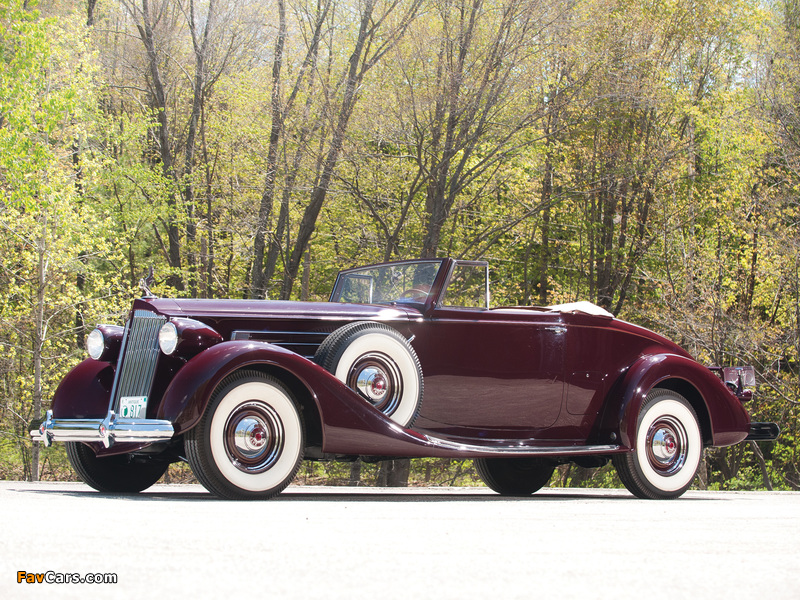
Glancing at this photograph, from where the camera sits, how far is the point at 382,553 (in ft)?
11.2

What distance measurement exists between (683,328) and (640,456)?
13747 millimetres

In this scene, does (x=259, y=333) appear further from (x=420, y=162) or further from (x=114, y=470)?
(x=420, y=162)

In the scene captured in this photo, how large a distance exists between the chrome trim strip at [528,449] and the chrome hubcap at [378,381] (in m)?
0.39

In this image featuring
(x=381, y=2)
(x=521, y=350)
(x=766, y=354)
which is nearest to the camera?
(x=521, y=350)

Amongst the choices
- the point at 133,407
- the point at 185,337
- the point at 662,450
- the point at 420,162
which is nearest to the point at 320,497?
the point at 133,407

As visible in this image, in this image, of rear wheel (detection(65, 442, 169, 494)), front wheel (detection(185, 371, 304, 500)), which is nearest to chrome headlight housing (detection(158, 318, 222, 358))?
front wheel (detection(185, 371, 304, 500))

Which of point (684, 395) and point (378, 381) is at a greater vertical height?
point (378, 381)

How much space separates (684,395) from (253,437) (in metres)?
4.30

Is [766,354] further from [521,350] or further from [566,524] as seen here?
[566,524]

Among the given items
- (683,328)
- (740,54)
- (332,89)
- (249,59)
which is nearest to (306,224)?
(332,89)

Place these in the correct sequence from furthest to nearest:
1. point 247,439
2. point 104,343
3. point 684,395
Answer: point 684,395 < point 104,343 < point 247,439

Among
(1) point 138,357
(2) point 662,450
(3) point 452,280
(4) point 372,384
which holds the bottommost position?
(2) point 662,450

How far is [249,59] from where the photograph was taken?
1001 inches

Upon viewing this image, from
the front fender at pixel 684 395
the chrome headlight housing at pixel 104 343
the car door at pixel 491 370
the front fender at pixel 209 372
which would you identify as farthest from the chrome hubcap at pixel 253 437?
the front fender at pixel 684 395
